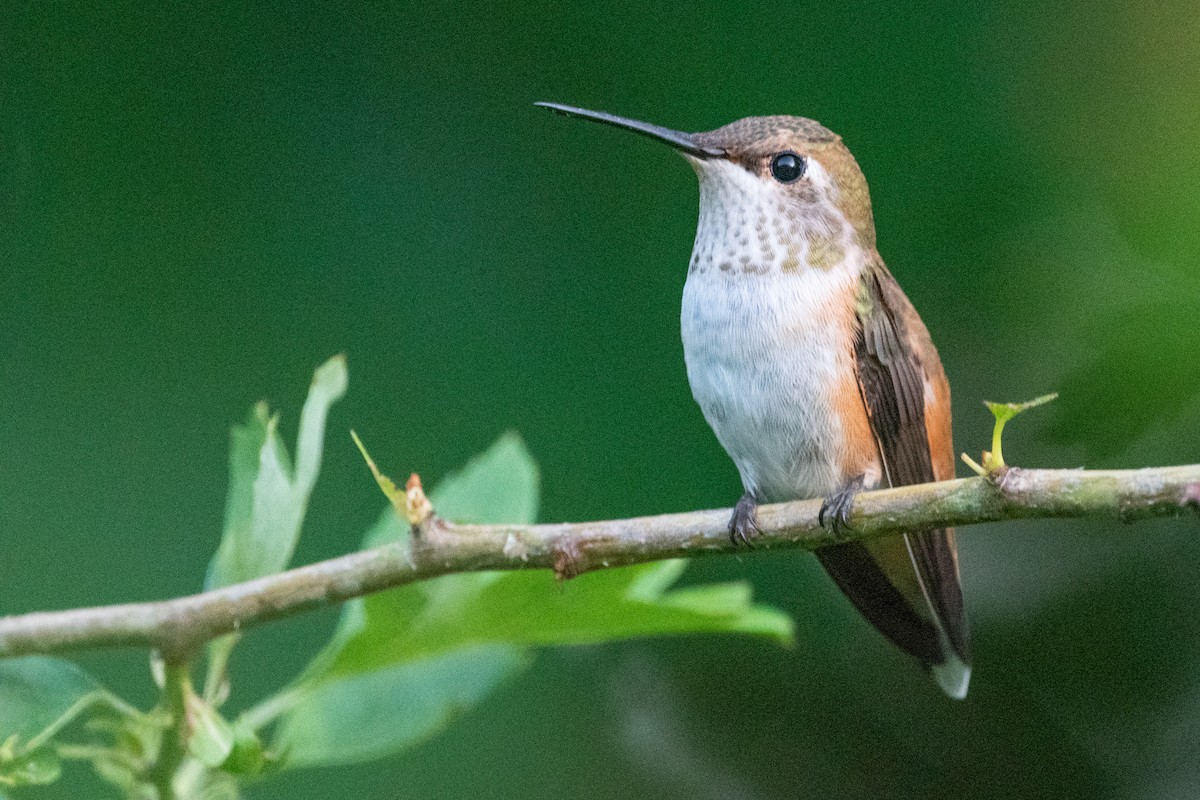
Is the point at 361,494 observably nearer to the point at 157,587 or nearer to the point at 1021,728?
the point at 157,587

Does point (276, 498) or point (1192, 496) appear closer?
point (1192, 496)

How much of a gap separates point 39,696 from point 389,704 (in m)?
0.37

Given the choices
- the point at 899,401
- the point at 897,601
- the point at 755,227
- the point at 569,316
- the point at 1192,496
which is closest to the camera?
the point at 1192,496

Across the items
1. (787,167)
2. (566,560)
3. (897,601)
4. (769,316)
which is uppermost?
(787,167)

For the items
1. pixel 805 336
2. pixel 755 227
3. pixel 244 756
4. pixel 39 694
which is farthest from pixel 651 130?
pixel 39 694

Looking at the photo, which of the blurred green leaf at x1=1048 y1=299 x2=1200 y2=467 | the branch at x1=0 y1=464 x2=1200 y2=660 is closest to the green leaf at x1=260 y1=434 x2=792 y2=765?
the branch at x1=0 y1=464 x2=1200 y2=660

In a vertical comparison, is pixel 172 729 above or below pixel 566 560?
below

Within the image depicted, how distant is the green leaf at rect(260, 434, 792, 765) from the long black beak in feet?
1.19

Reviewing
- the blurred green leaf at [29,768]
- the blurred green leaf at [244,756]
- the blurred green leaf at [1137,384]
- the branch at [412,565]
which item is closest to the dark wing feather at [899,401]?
the blurred green leaf at [1137,384]

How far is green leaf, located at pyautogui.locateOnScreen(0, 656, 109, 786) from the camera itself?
42.2 inches

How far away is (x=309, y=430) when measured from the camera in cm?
110

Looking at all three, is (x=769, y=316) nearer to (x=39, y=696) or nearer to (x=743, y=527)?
(x=743, y=527)

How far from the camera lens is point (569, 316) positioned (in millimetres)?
2178

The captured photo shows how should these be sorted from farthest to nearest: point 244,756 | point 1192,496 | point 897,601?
point 897,601, point 244,756, point 1192,496
